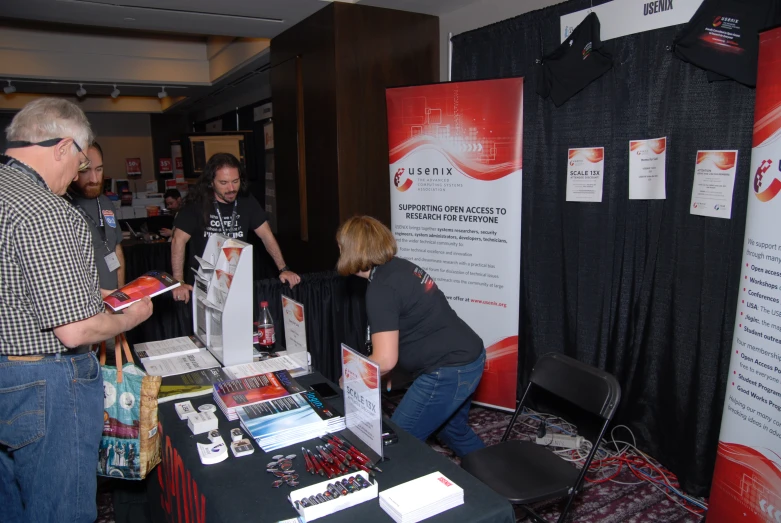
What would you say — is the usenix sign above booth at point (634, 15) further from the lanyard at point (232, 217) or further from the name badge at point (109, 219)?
the name badge at point (109, 219)

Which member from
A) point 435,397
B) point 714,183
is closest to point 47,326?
point 435,397

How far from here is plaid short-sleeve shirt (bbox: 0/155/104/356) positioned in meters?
1.34

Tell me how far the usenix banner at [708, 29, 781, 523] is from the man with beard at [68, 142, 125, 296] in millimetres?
2546

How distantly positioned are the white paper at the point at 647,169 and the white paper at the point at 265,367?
5.68ft

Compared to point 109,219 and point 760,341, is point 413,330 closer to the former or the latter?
point 760,341

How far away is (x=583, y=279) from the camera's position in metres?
2.91

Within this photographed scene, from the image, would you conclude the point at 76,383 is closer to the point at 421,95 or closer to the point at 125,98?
the point at 421,95

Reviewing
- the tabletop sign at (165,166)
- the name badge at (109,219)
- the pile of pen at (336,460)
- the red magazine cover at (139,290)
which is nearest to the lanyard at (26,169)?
the red magazine cover at (139,290)

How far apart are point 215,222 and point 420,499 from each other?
7.32 ft

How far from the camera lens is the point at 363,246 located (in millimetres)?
1987

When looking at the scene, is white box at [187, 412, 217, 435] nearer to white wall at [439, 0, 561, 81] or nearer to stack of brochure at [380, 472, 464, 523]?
stack of brochure at [380, 472, 464, 523]

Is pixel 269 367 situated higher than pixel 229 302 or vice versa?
pixel 229 302

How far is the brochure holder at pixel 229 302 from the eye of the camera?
2.01m

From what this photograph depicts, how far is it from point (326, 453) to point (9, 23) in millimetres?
→ 6661
